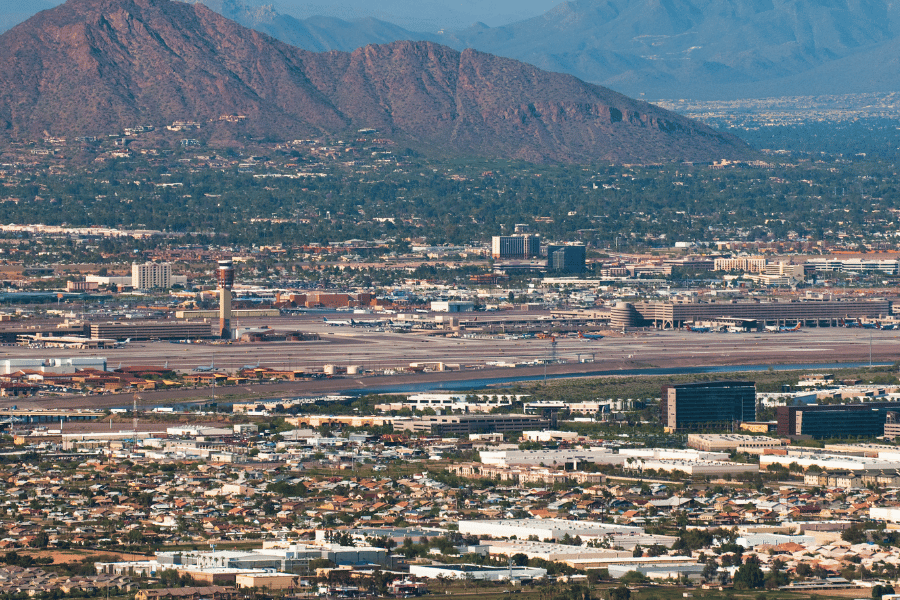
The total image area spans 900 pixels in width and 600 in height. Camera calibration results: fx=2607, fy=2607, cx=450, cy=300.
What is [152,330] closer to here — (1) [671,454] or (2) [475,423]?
(2) [475,423]

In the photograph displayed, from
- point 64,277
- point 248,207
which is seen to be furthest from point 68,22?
point 64,277

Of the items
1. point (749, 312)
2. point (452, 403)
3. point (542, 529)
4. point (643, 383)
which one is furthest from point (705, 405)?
point (749, 312)

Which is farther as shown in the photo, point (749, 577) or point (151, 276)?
point (151, 276)

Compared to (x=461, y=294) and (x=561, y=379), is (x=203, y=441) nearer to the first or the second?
(x=561, y=379)

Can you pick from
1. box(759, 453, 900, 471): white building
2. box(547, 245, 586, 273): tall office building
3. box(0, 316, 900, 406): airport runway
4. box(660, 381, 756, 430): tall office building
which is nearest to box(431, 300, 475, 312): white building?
box(0, 316, 900, 406): airport runway

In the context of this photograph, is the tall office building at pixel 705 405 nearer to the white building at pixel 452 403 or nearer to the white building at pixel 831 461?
the white building at pixel 452 403

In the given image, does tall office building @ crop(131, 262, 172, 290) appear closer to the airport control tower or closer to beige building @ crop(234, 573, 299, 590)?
the airport control tower

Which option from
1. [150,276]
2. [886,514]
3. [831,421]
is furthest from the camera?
[150,276]
